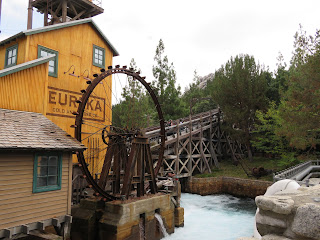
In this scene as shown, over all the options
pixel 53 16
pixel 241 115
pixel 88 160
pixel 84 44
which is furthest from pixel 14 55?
pixel 241 115

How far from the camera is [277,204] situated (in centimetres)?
233

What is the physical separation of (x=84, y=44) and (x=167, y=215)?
8202mm

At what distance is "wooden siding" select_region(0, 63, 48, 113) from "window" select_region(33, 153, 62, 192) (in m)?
2.08

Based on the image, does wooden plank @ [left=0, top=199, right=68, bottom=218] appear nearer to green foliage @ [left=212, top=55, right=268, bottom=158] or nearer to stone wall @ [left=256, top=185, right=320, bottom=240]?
stone wall @ [left=256, top=185, right=320, bottom=240]

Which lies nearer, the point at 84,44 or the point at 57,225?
the point at 57,225

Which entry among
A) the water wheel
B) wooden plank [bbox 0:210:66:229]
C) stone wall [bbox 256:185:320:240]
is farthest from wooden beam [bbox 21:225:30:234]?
stone wall [bbox 256:185:320:240]

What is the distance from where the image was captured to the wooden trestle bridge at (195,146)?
17.4 meters

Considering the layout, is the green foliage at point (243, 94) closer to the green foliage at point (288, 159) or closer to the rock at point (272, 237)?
the green foliage at point (288, 159)

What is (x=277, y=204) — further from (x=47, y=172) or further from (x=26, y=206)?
(x=47, y=172)

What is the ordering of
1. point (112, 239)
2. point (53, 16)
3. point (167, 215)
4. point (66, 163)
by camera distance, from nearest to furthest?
point (66, 163) → point (112, 239) → point (167, 215) → point (53, 16)

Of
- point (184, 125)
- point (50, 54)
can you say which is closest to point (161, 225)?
point (50, 54)

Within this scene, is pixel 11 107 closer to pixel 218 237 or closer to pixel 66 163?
pixel 66 163

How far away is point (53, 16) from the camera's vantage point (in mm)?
12859

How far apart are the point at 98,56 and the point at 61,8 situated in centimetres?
353
